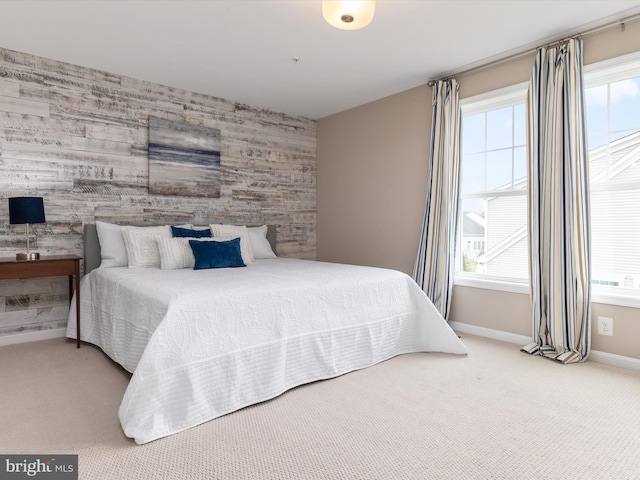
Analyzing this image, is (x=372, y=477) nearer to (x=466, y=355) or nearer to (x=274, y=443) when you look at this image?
(x=274, y=443)

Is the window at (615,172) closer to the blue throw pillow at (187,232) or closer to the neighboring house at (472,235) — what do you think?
the neighboring house at (472,235)

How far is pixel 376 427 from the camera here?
1998mm

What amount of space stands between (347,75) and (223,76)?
3.84ft

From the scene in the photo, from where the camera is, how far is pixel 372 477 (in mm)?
1601

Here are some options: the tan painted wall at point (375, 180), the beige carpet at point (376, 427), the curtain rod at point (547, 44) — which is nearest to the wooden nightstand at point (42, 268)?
the beige carpet at point (376, 427)

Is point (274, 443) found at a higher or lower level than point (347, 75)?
lower

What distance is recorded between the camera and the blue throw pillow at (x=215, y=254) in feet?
11.1

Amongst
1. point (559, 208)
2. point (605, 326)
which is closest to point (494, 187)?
point (559, 208)

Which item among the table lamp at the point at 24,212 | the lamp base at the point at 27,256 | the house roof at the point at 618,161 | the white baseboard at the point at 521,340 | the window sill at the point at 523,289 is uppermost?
the house roof at the point at 618,161

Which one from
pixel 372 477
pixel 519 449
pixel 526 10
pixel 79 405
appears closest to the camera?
pixel 372 477

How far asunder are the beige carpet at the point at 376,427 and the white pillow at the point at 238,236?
1470mm

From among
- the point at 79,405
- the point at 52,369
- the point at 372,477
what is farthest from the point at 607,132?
the point at 52,369

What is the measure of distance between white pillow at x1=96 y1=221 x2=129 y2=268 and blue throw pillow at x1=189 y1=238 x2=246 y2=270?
0.62 m

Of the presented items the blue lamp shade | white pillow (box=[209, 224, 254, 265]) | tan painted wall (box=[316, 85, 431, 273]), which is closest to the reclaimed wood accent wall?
the blue lamp shade
